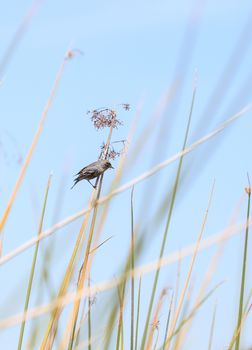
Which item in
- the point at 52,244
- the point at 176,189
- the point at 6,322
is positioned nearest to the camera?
the point at 6,322

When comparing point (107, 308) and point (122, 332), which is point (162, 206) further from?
point (122, 332)

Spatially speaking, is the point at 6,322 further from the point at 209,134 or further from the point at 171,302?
the point at 171,302

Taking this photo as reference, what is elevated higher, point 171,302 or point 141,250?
point 171,302

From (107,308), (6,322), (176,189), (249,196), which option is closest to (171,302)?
(249,196)

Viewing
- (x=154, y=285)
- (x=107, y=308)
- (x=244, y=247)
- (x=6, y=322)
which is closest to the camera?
(x=6, y=322)

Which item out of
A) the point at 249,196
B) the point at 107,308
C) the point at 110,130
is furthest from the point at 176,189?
the point at 110,130

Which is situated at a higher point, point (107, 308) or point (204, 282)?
point (204, 282)

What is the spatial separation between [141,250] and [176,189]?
0.58 feet

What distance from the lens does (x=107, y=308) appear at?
1648mm

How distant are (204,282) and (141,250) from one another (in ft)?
2.33

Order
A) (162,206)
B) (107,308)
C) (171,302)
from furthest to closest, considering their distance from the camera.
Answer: (171,302) < (107,308) < (162,206)

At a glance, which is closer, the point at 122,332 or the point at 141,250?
the point at 141,250

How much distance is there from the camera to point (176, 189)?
1.53m

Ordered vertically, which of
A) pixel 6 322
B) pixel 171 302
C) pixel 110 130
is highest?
pixel 110 130
